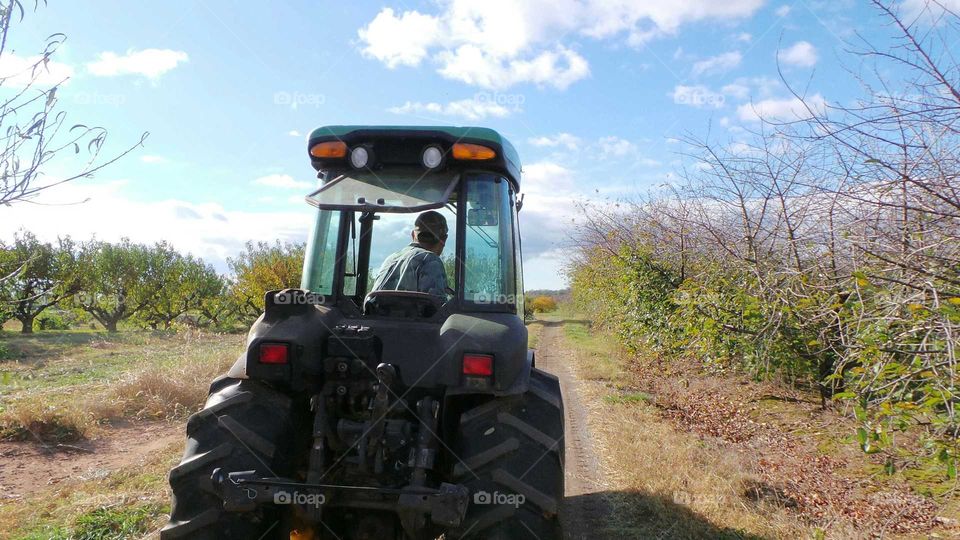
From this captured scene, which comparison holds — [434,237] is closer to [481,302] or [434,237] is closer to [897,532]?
[481,302]

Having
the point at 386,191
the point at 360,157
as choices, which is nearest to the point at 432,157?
the point at 386,191

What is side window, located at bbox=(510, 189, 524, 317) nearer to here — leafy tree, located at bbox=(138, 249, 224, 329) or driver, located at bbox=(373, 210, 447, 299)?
driver, located at bbox=(373, 210, 447, 299)

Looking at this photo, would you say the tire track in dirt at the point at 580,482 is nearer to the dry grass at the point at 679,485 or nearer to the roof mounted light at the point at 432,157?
the dry grass at the point at 679,485

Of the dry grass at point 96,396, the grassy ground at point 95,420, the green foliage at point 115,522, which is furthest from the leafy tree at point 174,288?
the green foliage at point 115,522

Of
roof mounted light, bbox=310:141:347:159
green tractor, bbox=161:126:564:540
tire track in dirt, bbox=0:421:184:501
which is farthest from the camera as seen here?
tire track in dirt, bbox=0:421:184:501

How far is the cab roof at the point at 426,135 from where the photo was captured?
3236 millimetres

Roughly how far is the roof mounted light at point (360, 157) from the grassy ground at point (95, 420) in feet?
9.39

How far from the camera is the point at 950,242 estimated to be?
3736mm

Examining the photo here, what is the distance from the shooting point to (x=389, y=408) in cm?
279

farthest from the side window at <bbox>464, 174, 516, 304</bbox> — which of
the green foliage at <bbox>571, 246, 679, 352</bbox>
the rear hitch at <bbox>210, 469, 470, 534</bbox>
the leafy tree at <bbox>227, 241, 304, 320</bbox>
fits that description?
the leafy tree at <bbox>227, 241, 304, 320</bbox>

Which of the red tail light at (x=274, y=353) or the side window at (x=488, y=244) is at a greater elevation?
the side window at (x=488, y=244)

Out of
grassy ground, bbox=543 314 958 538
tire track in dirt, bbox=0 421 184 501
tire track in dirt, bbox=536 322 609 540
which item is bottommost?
tire track in dirt, bbox=0 421 184 501

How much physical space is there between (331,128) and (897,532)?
4664 millimetres

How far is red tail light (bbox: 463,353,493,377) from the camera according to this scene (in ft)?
9.14
